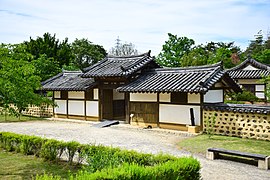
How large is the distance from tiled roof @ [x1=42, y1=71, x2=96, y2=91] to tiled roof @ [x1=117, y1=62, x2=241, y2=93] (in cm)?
339

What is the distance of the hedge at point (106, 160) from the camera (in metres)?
5.17

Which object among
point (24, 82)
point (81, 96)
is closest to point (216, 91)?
point (81, 96)

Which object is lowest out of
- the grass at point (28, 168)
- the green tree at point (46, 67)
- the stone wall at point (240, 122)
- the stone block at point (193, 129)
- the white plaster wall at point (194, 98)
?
the grass at point (28, 168)

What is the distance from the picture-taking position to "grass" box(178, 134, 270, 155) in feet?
35.4

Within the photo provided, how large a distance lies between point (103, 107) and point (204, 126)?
7.16 meters

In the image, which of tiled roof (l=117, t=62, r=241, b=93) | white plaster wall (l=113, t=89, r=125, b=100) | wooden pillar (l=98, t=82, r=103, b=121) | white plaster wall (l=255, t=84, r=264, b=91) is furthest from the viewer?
white plaster wall (l=255, t=84, r=264, b=91)

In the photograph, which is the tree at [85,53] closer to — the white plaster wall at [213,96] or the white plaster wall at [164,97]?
the white plaster wall at [164,97]

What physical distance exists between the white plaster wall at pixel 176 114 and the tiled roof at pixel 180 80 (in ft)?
3.81

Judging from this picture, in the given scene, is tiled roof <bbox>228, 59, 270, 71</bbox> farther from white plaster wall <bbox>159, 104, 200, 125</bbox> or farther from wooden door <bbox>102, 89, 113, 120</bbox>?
white plaster wall <bbox>159, 104, 200, 125</bbox>

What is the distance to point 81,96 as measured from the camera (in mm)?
20266

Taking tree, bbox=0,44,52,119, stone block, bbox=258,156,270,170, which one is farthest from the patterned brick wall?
tree, bbox=0,44,52,119

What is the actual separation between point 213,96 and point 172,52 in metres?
25.6

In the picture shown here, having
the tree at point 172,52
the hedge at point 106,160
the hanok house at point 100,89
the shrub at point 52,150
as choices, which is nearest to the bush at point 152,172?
the hedge at point 106,160

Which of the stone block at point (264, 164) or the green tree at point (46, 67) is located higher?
the green tree at point (46, 67)
